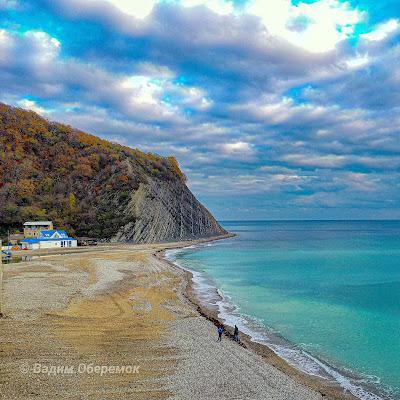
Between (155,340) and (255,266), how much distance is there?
44.2m

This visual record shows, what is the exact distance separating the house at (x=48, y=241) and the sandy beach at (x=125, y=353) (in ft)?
144

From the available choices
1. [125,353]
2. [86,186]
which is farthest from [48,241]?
[125,353]

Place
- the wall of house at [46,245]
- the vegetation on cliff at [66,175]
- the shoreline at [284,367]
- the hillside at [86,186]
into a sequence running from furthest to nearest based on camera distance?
Result: the hillside at [86,186], the vegetation on cliff at [66,175], the wall of house at [46,245], the shoreline at [284,367]

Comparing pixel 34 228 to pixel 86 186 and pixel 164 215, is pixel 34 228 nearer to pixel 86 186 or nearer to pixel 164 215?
pixel 86 186

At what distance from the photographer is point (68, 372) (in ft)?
52.4

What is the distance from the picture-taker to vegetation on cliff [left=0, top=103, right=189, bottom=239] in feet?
310

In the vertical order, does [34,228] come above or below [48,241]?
above

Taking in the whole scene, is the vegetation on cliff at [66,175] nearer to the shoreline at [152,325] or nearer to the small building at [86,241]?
the small building at [86,241]

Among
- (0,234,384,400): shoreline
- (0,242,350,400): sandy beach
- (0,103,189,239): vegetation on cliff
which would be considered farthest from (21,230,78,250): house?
(0,242,350,400): sandy beach

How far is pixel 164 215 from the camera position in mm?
111125

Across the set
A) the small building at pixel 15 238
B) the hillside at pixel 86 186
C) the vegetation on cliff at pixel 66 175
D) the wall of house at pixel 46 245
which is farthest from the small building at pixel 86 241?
the small building at pixel 15 238

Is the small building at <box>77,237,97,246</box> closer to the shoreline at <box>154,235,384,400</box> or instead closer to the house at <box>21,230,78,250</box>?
the house at <box>21,230,78,250</box>

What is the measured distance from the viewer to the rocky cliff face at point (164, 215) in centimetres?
9912

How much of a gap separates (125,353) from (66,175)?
9894 centimetres
